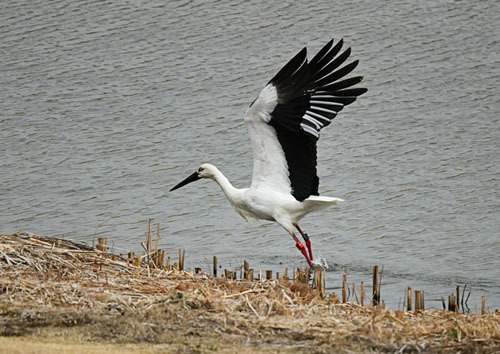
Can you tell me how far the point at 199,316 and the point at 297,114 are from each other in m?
2.64

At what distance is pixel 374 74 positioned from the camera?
15.1m

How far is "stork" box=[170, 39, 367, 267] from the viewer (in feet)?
25.3

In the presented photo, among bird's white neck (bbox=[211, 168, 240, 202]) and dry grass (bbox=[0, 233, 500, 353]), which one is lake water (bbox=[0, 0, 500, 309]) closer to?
bird's white neck (bbox=[211, 168, 240, 202])

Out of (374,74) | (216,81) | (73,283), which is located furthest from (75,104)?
(73,283)

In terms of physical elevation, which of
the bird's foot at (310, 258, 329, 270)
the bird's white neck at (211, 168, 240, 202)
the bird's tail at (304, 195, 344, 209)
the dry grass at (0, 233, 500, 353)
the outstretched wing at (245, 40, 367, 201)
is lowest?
the dry grass at (0, 233, 500, 353)

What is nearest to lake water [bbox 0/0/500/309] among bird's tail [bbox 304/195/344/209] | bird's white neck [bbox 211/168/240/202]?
bird's tail [bbox 304/195/344/209]

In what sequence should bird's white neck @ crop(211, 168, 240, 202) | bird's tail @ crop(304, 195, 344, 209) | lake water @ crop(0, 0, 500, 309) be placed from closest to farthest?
bird's tail @ crop(304, 195, 344, 209) < bird's white neck @ crop(211, 168, 240, 202) < lake water @ crop(0, 0, 500, 309)

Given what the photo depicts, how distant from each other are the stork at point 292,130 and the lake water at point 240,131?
1006 millimetres

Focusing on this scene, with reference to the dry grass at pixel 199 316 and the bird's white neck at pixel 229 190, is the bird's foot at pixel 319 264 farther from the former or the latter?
the dry grass at pixel 199 316

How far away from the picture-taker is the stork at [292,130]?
304 inches

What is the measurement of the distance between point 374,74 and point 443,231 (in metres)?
5.29

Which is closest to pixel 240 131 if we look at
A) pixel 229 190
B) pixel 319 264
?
pixel 319 264

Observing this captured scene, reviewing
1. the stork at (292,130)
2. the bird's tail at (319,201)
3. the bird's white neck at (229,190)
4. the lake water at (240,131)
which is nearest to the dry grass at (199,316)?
the bird's tail at (319,201)

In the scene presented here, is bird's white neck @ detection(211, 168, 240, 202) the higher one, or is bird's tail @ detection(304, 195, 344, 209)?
bird's white neck @ detection(211, 168, 240, 202)
